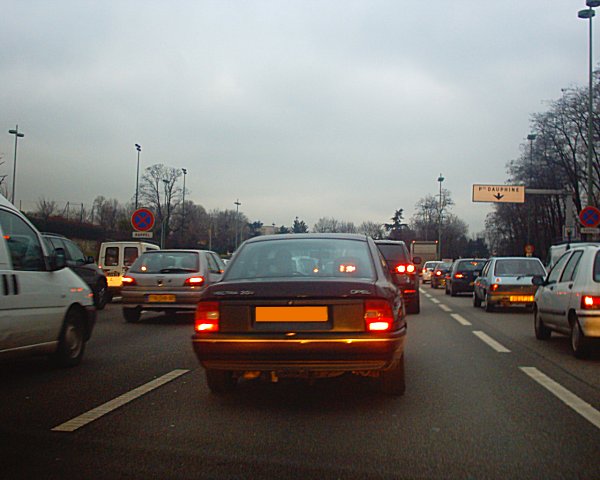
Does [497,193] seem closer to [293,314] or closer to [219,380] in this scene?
[219,380]

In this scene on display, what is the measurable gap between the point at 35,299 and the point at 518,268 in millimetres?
13991

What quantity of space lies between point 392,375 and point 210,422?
5.95 ft

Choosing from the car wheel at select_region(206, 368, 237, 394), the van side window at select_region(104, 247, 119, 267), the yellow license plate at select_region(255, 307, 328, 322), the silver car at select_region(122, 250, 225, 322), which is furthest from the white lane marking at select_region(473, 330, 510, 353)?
the van side window at select_region(104, 247, 119, 267)

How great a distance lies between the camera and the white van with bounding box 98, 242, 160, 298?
22156mm

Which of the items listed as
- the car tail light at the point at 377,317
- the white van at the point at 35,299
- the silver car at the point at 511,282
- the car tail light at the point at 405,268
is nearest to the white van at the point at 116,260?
the car tail light at the point at 405,268

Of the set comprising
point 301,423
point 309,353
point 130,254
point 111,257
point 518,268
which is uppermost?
point 130,254

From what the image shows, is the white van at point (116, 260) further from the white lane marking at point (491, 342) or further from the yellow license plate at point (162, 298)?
the white lane marking at point (491, 342)

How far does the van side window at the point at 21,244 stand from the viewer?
285 inches

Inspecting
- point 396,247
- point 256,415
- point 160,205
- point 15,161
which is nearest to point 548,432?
point 256,415

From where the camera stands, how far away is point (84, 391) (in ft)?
22.6

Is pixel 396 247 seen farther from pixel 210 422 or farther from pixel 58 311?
pixel 210 422

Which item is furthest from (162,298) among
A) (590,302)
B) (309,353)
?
(309,353)

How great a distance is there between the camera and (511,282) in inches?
722

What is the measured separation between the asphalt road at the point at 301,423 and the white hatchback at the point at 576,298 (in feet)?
1.36
